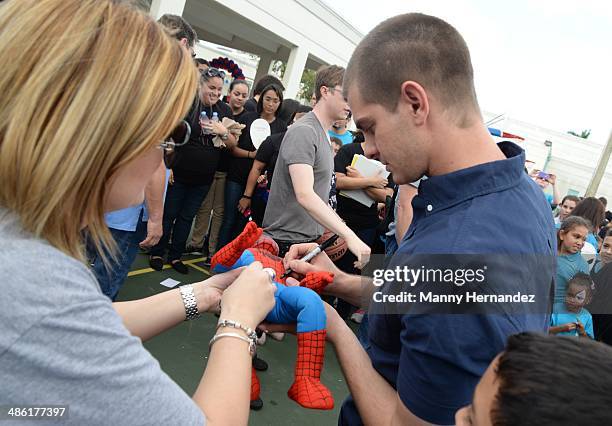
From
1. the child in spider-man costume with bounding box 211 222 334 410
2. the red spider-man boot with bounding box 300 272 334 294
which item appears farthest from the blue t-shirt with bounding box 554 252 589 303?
the child in spider-man costume with bounding box 211 222 334 410

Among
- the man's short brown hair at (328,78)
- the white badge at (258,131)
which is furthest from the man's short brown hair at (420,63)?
the white badge at (258,131)

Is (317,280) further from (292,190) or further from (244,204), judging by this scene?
(244,204)

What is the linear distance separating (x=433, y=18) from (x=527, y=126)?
30164mm

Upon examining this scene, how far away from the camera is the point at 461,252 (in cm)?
109

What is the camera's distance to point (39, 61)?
764mm

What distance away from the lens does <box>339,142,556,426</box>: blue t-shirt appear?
3.27ft

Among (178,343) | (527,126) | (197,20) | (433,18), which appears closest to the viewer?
(433,18)

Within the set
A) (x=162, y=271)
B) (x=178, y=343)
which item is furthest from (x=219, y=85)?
(x=178, y=343)

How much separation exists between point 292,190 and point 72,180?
7.12 feet

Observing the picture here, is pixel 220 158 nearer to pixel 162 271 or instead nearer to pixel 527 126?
pixel 162 271

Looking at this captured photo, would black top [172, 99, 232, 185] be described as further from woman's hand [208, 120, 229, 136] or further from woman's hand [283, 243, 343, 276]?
woman's hand [283, 243, 343, 276]

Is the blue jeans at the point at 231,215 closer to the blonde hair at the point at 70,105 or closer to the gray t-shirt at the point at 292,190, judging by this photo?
the gray t-shirt at the point at 292,190

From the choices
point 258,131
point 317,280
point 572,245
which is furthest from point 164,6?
point 317,280

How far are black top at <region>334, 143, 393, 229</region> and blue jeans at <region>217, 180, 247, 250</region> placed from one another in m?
Result: 1.28
